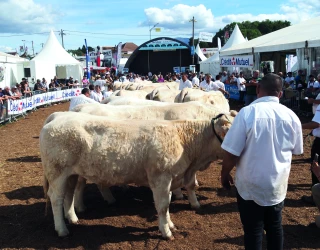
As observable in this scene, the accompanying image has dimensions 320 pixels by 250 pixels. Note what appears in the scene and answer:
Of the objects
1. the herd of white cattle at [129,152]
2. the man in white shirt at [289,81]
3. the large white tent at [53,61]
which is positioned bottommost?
the herd of white cattle at [129,152]

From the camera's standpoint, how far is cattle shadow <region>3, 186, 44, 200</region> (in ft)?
20.6

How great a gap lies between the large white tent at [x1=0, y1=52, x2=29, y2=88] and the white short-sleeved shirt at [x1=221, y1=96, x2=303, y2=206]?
23.1m

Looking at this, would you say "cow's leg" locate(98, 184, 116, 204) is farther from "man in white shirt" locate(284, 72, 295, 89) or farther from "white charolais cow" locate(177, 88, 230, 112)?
"man in white shirt" locate(284, 72, 295, 89)

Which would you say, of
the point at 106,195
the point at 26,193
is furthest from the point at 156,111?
the point at 26,193

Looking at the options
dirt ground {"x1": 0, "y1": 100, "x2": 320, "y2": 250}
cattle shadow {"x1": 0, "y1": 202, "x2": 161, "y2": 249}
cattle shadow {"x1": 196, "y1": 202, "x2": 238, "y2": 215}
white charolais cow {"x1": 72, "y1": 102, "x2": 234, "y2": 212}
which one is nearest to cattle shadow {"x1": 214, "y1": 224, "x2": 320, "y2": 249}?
dirt ground {"x1": 0, "y1": 100, "x2": 320, "y2": 250}

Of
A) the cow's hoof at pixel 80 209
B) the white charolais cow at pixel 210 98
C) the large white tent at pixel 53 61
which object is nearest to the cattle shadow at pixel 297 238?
the cow's hoof at pixel 80 209

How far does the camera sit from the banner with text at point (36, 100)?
16.2 metres

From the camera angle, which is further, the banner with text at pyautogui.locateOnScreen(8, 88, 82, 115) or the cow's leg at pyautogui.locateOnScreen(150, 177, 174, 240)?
the banner with text at pyautogui.locateOnScreen(8, 88, 82, 115)

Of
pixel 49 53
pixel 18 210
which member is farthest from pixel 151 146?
pixel 49 53

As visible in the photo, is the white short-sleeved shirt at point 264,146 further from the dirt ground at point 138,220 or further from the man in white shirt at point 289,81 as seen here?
the man in white shirt at point 289,81

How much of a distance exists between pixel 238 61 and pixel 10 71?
16.2 metres

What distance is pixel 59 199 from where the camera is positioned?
4742 mm

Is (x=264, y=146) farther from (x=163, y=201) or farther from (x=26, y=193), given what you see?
(x=26, y=193)

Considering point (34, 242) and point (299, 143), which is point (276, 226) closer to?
point (299, 143)
